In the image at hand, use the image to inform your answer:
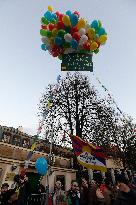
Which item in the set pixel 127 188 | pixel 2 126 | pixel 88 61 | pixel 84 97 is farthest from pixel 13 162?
pixel 127 188

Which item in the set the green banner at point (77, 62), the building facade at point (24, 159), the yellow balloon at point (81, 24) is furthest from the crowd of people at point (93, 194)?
the building facade at point (24, 159)

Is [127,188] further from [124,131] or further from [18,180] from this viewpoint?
[124,131]

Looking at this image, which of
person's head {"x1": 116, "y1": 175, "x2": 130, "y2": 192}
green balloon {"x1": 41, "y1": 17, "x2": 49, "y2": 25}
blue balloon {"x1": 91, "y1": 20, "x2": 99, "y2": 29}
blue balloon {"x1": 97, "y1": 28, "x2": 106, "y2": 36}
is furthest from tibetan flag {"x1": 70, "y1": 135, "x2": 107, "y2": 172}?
green balloon {"x1": 41, "y1": 17, "x2": 49, "y2": 25}

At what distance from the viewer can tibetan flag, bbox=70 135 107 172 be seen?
8641mm

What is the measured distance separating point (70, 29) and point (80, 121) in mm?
15011

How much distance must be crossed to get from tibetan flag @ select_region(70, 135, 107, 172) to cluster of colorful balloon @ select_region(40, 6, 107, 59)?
3.89 metres

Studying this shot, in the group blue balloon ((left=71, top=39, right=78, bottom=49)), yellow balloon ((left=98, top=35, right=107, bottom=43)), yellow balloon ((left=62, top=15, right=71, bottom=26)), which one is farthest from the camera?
yellow balloon ((left=98, top=35, right=107, bottom=43))

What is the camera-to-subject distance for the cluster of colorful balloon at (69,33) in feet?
24.8

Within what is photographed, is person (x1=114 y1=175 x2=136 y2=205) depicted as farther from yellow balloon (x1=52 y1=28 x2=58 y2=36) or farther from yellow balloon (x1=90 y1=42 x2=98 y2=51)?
A: yellow balloon (x1=52 y1=28 x2=58 y2=36)

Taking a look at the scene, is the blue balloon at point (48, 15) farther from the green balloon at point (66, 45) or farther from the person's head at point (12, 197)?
the person's head at point (12, 197)

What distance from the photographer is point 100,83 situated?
8.70 meters

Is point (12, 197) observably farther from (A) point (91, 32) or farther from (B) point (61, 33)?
(A) point (91, 32)

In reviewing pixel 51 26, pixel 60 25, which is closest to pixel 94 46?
pixel 60 25

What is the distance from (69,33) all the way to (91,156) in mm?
4782
